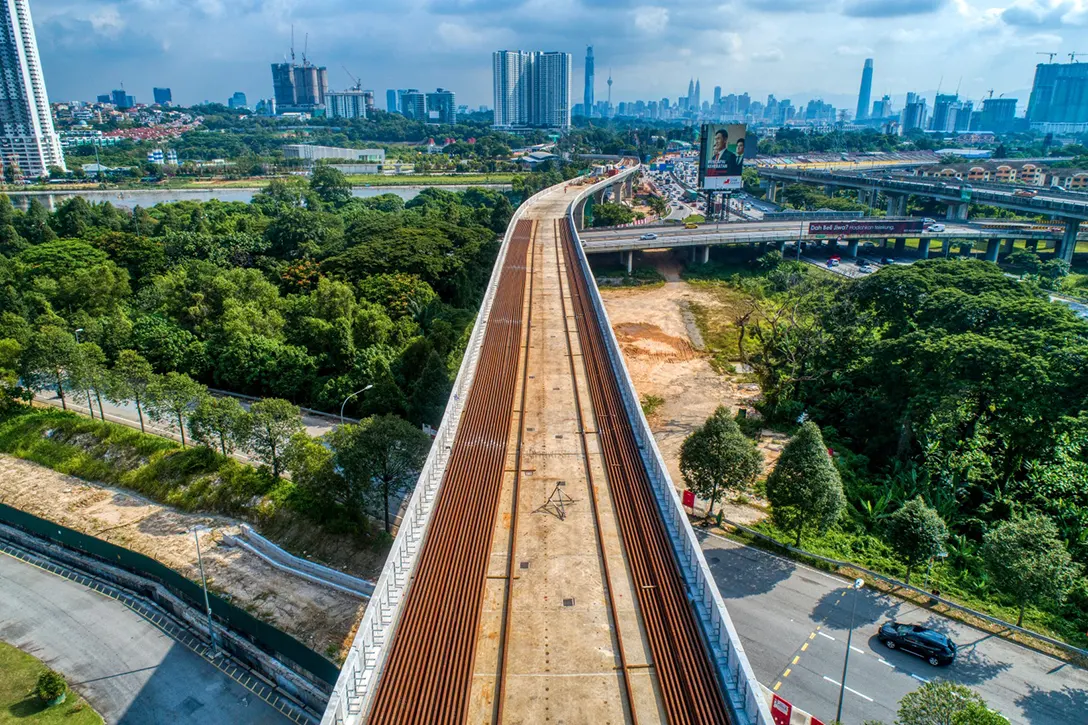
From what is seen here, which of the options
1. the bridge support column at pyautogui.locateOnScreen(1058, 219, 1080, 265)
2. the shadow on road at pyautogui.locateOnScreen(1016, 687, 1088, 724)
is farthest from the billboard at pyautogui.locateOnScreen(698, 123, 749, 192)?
the shadow on road at pyautogui.locateOnScreen(1016, 687, 1088, 724)

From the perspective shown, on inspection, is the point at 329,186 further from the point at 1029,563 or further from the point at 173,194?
the point at 1029,563

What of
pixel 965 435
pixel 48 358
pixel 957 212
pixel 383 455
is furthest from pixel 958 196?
pixel 48 358

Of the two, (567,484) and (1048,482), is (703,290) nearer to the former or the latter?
(1048,482)

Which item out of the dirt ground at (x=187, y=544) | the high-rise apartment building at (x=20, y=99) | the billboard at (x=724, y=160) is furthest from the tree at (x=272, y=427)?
the high-rise apartment building at (x=20, y=99)

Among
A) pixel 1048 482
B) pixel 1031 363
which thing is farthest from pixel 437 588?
pixel 1048 482

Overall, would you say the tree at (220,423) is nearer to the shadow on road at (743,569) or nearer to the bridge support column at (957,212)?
the shadow on road at (743,569)

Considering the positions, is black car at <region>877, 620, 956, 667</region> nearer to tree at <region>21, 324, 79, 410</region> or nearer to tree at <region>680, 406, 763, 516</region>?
tree at <region>680, 406, 763, 516</region>
